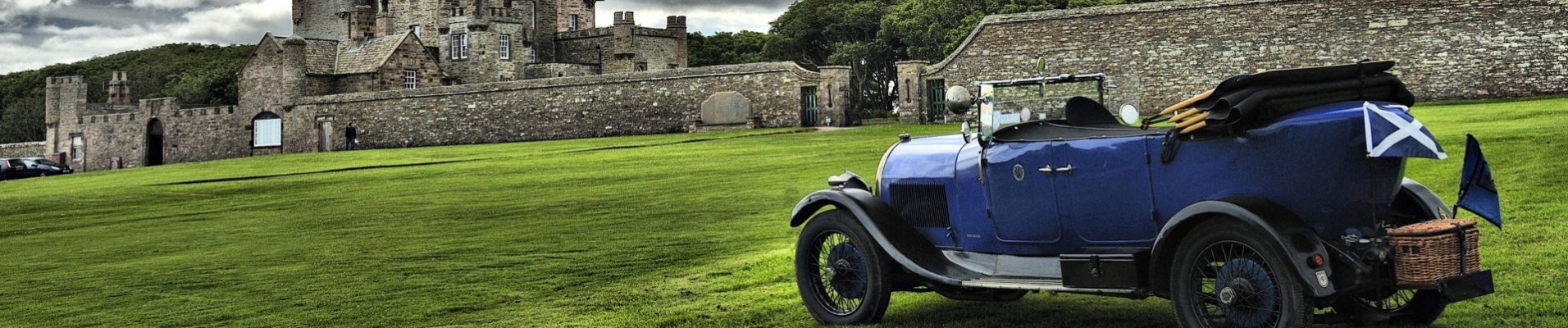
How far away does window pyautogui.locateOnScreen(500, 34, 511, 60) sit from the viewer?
230 feet

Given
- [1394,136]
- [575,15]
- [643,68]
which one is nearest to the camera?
[1394,136]

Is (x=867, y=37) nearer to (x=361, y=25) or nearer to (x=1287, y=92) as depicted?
(x=361, y=25)

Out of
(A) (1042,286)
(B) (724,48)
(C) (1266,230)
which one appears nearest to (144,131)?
(B) (724,48)

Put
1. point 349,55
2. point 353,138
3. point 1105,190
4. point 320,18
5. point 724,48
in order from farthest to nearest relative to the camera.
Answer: point 724,48 → point 320,18 → point 349,55 → point 353,138 → point 1105,190

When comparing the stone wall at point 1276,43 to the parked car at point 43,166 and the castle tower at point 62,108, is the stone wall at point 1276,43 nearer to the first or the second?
the parked car at point 43,166

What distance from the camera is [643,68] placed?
75.8 m

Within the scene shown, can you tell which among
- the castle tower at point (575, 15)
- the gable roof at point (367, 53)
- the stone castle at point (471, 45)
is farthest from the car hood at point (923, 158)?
the castle tower at point (575, 15)

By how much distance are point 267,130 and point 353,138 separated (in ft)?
33.1

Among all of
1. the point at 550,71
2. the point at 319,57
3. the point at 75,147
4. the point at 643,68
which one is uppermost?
the point at 319,57

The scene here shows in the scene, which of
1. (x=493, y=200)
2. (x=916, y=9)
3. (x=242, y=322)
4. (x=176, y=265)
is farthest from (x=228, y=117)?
(x=242, y=322)

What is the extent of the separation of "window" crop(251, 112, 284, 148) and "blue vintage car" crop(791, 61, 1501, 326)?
193 ft

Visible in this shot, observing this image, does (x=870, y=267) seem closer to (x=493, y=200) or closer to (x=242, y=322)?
(x=242, y=322)

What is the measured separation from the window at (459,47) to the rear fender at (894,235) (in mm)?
61821

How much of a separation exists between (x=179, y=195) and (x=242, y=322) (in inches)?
758
